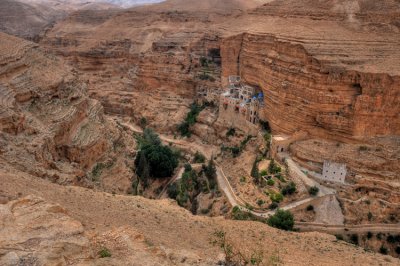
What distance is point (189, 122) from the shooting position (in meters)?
40.8

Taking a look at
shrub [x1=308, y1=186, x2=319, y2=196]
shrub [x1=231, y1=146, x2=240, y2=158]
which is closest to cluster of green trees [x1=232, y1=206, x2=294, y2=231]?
shrub [x1=308, y1=186, x2=319, y2=196]

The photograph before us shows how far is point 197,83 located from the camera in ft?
144

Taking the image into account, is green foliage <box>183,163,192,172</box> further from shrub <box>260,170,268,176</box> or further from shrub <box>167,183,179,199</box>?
shrub <box>260,170,268,176</box>

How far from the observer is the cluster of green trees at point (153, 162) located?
99.0 feet

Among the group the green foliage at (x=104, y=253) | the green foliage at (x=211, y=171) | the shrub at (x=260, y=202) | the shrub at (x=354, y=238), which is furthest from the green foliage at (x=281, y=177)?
the green foliage at (x=104, y=253)

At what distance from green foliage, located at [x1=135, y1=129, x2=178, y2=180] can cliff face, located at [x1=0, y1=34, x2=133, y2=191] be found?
2385mm

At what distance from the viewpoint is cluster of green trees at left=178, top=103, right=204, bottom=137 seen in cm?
4053

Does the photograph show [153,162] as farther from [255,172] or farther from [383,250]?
[383,250]

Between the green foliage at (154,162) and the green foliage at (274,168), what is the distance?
8768mm

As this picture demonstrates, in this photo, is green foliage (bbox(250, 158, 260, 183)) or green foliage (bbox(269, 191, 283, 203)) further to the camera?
green foliage (bbox(250, 158, 260, 183))

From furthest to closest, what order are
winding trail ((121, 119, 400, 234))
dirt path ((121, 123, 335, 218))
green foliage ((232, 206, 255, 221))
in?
dirt path ((121, 123, 335, 218)) < green foliage ((232, 206, 255, 221)) < winding trail ((121, 119, 400, 234))

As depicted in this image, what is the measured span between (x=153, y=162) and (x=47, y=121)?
10.4 metres

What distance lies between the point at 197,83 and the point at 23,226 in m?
35.3

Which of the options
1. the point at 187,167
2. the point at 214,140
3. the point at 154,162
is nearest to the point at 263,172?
the point at 187,167
